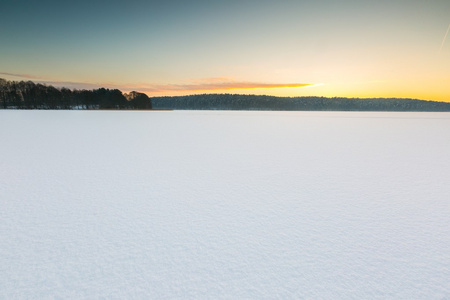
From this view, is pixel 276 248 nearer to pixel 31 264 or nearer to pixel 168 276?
pixel 168 276

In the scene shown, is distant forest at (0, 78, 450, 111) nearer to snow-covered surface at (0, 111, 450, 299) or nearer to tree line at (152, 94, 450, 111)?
tree line at (152, 94, 450, 111)

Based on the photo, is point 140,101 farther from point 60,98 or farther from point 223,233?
point 223,233

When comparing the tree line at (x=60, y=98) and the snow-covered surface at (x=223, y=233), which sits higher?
the tree line at (x=60, y=98)

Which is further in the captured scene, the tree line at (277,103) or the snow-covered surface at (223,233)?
the tree line at (277,103)

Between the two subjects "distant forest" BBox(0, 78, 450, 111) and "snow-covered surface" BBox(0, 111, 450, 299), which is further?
"distant forest" BBox(0, 78, 450, 111)

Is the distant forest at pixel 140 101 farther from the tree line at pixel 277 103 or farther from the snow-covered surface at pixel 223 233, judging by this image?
the snow-covered surface at pixel 223 233

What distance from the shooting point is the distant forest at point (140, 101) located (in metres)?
59.9

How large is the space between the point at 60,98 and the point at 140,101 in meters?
20.7

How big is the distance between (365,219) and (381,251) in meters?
0.62

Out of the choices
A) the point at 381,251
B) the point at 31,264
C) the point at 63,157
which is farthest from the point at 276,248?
the point at 63,157


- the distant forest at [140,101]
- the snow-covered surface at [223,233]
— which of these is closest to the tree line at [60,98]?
the distant forest at [140,101]

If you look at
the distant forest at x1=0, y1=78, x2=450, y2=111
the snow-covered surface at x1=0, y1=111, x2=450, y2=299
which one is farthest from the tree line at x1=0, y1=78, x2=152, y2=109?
the snow-covered surface at x1=0, y1=111, x2=450, y2=299

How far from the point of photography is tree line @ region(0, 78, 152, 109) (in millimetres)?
59000

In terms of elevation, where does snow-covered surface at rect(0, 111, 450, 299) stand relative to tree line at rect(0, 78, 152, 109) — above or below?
below
